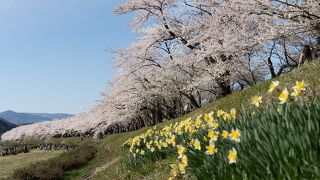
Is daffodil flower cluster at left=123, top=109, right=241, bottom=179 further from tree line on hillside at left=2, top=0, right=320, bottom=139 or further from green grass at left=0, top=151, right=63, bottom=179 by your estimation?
green grass at left=0, top=151, right=63, bottom=179

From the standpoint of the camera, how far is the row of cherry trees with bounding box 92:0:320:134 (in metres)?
14.6

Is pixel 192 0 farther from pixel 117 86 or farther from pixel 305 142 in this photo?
pixel 305 142

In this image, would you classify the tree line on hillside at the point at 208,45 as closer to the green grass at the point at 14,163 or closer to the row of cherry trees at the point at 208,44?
the row of cherry trees at the point at 208,44

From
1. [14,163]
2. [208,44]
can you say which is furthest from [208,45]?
[14,163]

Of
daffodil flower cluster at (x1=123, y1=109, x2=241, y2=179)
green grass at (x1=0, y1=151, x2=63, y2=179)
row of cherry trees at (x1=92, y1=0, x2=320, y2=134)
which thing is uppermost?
row of cherry trees at (x1=92, y1=0, x2=320, y2=134)

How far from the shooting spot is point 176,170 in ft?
19.8

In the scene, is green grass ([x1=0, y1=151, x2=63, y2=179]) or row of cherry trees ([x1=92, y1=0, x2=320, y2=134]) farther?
green grass ([x1=0, y1=151, x2=63, y2=179])

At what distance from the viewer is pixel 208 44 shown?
23.4 metres

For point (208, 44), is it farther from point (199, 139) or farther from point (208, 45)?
point (199, 139)

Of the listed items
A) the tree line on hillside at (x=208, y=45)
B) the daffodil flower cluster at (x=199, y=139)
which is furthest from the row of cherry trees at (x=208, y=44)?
the daffodil flower cluster at (x=199, y=139)

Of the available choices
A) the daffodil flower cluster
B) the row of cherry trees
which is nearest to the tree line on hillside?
the row of cherry trees

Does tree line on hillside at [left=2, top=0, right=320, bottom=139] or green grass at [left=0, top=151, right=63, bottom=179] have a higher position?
tree line on hillside at [left=2, top=0, right=320, bottom=139]

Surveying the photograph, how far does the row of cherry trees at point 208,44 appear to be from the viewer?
14.6 meters

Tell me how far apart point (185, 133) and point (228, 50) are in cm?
1422
